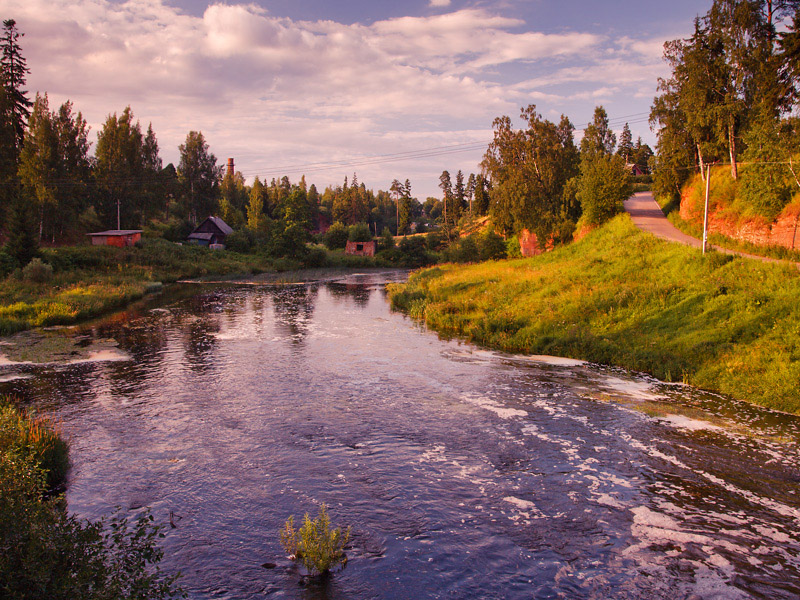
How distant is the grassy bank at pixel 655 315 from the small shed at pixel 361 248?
2414 inches

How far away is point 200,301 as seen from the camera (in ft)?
144

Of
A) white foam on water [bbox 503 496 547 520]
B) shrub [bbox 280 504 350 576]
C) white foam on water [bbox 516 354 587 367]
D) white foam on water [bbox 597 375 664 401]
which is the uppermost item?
white foam on water [bbox 516 354 587 367]

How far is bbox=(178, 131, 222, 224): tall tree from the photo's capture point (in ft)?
304

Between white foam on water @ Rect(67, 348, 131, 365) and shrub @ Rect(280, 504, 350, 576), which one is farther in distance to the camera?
white foam on water @ Rect(67, 348, 131, 365)

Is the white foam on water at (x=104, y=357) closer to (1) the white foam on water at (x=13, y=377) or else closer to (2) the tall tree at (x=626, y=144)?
(1) the white foam on water at (x=13, y=377)

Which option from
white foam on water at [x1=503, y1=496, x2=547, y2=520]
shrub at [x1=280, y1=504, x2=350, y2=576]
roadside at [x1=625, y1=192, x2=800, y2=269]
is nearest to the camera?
shrub at [x1=280, y1=504, x2=350, y2=576]

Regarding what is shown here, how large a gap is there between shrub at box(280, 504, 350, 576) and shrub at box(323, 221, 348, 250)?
3929 inches

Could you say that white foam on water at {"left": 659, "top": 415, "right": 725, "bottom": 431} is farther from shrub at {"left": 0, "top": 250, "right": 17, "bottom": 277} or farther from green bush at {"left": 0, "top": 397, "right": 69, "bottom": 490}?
shrub at {"left": 0, "top": 250, "right": 17, "bottom": 277}

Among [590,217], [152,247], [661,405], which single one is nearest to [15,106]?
[152,247]

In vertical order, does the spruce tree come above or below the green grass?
above

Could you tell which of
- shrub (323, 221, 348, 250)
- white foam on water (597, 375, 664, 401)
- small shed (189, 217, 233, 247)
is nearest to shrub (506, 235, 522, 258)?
white foam on water (597, 375, 664, 401)

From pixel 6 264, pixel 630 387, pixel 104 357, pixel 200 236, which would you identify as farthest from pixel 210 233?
pixel 630 387

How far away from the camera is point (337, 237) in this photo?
107m

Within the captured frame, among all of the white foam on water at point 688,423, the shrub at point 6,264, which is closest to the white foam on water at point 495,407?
the white foam on water at point 688,423
